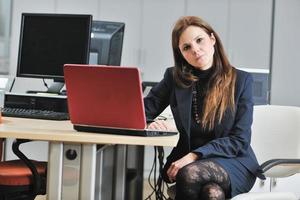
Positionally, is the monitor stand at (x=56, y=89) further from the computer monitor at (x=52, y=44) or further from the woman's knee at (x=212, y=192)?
the woman's knee at (x=212, y=192)

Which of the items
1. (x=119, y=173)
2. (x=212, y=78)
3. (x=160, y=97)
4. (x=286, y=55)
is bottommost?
(x=119, y=173)

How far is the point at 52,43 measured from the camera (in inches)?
85.7

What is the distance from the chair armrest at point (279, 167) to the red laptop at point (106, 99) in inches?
24.2

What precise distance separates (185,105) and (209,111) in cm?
11

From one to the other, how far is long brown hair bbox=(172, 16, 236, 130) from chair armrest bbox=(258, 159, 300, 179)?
0.96 ft

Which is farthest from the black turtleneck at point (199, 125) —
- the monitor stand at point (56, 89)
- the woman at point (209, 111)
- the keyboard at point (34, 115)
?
the monitor stand at point (56, 89)

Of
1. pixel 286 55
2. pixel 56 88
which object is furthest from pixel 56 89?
pixel 286 55

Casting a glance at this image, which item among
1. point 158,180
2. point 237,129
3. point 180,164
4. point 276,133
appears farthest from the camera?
point 158,180

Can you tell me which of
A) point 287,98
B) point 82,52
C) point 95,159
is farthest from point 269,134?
point 287,98

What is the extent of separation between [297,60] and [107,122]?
3341 millimetres

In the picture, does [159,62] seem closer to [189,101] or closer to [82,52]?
[82,52]

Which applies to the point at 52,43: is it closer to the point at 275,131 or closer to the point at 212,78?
the point at 212,78

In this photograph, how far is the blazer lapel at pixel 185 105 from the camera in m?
1.76

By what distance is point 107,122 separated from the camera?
4.34 ft
